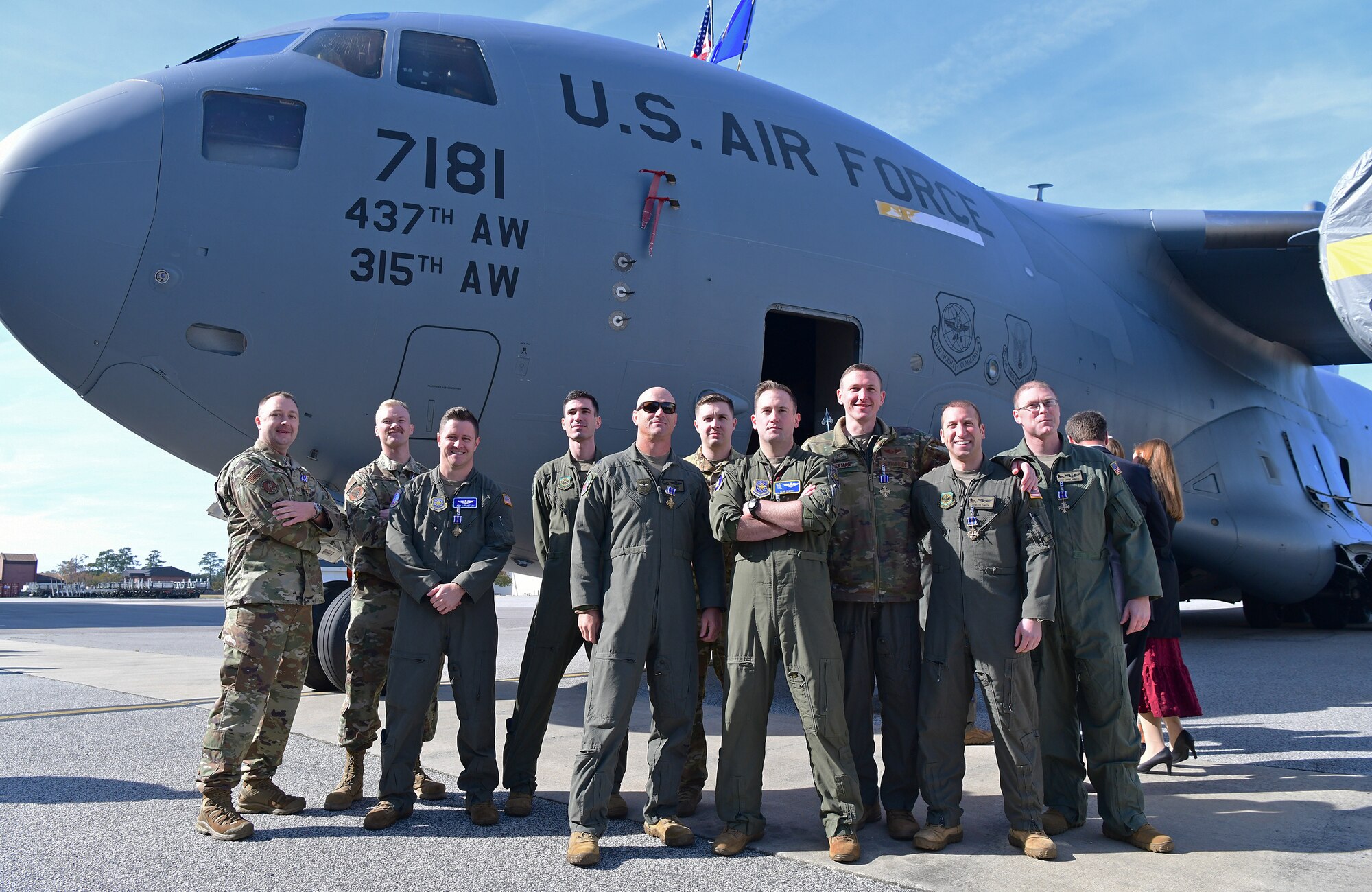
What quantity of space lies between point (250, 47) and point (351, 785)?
434 centimetres

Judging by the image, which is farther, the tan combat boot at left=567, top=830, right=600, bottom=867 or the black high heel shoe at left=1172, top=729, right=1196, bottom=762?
the black high heel shoe at left=1172, top=729, right=1196, bottom=762

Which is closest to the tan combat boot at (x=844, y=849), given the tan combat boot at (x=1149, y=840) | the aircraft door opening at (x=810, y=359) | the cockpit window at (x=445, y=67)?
the tan combat boot at (x=1149, y=840)

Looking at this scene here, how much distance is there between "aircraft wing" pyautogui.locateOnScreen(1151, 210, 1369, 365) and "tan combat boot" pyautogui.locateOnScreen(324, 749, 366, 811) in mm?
10168

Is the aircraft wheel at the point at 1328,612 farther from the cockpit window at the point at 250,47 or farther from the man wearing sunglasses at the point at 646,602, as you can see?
the cockpit window at the point at 250,47

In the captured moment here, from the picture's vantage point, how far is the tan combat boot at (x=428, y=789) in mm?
4070

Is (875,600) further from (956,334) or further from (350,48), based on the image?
(350,48)

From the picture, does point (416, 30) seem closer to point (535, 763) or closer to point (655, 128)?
point (655, 128)

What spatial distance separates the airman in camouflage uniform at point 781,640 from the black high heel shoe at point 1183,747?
2.26 metres

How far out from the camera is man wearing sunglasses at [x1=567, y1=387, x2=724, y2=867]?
3.53 m

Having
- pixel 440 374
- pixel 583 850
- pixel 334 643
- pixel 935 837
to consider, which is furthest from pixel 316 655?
pixel 935 837

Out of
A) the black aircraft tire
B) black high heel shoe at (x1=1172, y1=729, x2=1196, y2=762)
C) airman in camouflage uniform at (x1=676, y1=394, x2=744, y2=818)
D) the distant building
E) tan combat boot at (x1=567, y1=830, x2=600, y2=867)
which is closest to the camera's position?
tan combat boot at (x1=567, y1=830, x2=600, y2=867)

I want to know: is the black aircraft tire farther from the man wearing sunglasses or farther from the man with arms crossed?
the man with arms crossed

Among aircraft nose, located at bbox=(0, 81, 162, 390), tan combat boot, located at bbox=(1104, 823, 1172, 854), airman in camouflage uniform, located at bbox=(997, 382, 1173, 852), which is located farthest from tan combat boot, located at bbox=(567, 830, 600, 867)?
aircraft nose, located at bbox=(0, 81, 162, 390)

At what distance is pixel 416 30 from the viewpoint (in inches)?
230
